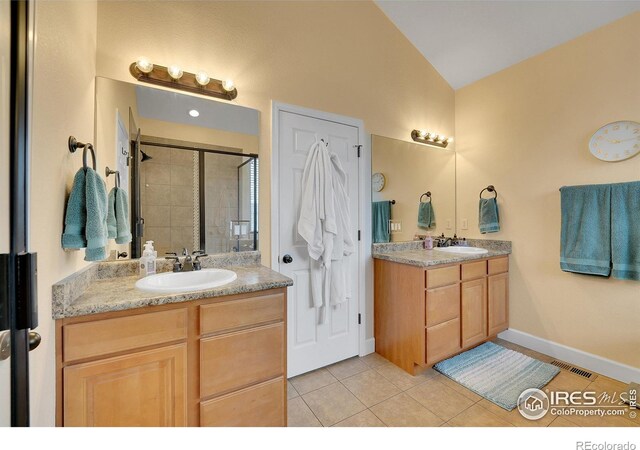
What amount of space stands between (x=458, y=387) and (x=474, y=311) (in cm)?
68

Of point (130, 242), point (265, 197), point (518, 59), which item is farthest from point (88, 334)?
point (518, 59)

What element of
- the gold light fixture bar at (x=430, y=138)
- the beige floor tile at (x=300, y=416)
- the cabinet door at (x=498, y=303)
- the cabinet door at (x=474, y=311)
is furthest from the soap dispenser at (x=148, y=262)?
the cabinet door at (x=498, y=303)

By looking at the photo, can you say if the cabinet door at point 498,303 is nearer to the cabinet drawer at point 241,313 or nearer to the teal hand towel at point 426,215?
the teal hand towel at point 426,215

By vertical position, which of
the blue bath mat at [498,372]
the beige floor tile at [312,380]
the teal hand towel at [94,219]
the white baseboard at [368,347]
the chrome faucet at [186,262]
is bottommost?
the beige floor tile at [312,380]

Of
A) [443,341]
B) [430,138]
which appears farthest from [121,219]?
[430,138]

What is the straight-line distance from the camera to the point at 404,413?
66.2 inches

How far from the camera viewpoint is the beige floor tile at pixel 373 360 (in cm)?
227

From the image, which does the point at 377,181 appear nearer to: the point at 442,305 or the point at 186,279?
the point at 442,305

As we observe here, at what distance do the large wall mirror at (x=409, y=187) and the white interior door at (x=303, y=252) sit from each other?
1.02 ft

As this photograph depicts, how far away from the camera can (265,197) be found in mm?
1973

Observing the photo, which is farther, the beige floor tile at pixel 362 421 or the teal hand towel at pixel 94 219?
the beige floor tile at pixel 362 421

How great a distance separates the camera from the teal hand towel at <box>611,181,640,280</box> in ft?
6.24

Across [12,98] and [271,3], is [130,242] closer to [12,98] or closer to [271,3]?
[12,98]

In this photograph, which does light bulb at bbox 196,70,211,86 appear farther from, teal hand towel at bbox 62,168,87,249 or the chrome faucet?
the chrome faucet
